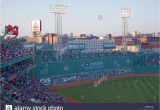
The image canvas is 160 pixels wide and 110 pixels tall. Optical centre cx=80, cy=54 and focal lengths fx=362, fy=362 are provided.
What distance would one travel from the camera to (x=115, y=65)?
3084 centimetres

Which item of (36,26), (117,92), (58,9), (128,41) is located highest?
(58,9)

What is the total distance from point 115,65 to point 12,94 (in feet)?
57.5

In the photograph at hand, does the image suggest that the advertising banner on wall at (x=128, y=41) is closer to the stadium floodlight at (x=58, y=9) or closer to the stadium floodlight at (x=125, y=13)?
the stadium floodlight at (x=125, y=13)

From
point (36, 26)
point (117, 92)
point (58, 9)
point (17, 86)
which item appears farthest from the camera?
point (36, 26)

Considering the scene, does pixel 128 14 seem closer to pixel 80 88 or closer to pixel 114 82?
pixel 114 82

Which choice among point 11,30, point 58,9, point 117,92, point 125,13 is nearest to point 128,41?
point 125,13

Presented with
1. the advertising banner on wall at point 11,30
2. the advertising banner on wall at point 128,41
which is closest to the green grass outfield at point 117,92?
the advertising banner on wall at point 11,30

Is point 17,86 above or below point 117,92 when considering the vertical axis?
above

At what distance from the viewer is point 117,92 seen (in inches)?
934

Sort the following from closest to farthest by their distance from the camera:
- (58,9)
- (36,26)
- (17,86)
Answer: (17,86)
(58,9)
(36,26)

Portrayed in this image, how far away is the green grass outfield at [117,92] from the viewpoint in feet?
69.5

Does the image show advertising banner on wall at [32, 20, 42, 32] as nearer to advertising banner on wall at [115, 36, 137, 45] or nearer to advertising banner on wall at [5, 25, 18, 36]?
advertising banner on wall at [5, 25, 18, 36]

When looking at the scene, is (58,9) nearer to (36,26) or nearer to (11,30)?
(36,26)

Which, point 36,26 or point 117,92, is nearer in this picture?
point 117,92
